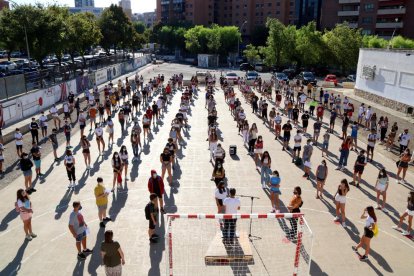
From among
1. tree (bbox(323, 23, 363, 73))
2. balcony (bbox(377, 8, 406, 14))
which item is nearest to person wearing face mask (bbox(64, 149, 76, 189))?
tree (bbox(323, 23, 363, 73))

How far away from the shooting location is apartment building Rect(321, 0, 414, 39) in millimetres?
68500

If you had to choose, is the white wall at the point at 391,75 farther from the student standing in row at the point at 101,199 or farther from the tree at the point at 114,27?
the tree at the point at 114,27

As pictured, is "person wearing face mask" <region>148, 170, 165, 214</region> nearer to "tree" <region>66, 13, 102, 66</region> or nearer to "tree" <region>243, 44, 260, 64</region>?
"tree" <region>66, 13, 102, 66</region>

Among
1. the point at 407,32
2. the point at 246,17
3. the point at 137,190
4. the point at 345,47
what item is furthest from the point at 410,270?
the point at 246,17

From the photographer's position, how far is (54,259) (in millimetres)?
10297

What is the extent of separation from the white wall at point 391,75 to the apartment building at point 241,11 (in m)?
63.4

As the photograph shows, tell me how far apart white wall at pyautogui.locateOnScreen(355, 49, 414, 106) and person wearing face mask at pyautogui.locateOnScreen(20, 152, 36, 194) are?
90.6 feet

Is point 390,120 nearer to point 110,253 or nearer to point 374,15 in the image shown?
point 110,253

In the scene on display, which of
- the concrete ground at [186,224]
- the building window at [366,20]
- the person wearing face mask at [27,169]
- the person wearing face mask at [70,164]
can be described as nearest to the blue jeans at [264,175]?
the concrete ground at [186,224]

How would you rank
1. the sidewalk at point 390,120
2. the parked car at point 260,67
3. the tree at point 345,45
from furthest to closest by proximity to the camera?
the parked car at point 260,67, the tree at point 345,45, the sidewalk at point 390,120

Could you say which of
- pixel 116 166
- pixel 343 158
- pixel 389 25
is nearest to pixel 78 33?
pixel 116 166

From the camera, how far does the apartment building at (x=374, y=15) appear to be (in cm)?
6850

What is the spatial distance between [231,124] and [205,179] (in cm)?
1053

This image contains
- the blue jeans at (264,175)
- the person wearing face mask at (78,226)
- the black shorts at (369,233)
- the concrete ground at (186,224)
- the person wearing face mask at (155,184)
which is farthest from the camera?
the blue jeans at (264,175)
